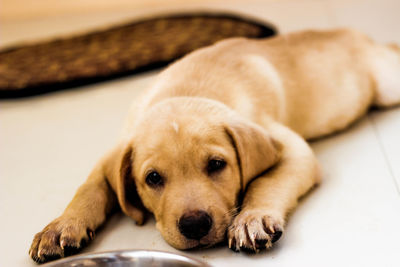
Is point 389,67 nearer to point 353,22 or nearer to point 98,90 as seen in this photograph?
point 353,22

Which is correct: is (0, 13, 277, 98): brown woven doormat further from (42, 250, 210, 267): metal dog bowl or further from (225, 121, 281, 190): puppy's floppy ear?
(42, 250, 210, 267): metal dog bowl

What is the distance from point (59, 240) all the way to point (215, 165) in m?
0.87

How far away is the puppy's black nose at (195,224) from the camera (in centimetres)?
240

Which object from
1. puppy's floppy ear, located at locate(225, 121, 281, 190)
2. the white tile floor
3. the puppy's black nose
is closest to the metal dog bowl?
the puppy's black nose

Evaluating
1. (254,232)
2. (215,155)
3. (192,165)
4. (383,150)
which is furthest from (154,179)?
(383,150)

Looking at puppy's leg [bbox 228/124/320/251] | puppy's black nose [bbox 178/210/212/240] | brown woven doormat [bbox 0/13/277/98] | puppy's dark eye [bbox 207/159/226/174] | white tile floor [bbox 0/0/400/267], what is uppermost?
puppy's dark eye [bbox 207/159/226/174]

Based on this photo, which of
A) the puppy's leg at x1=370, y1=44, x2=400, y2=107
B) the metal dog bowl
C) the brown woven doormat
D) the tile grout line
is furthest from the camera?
the brown woven doormat

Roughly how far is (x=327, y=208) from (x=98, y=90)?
310 centimetres

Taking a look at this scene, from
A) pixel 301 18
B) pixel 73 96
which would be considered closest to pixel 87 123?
pixel 73 96

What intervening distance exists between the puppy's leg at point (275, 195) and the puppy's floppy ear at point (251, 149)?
0.22 ft

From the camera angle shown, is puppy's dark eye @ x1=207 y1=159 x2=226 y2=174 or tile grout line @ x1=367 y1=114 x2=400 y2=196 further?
tile grout line @ x1=367 y1=114 x2=400 y2=196

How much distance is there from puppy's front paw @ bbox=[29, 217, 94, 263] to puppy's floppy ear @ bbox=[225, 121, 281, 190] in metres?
0.90

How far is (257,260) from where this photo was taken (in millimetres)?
2473

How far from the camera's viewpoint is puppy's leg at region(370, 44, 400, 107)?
4.08 m
